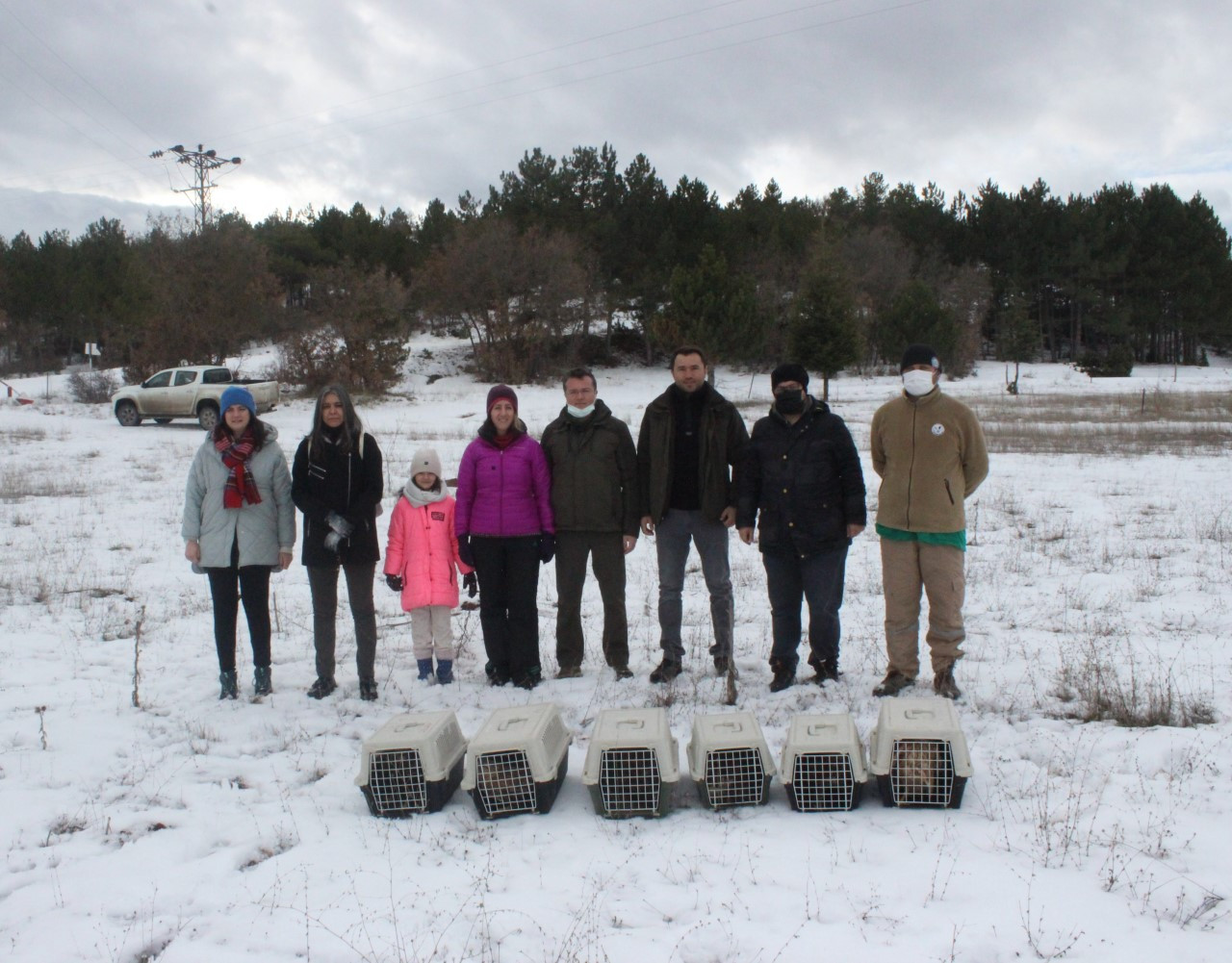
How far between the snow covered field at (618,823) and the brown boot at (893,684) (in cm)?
9

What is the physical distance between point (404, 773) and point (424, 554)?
2092 millimetres

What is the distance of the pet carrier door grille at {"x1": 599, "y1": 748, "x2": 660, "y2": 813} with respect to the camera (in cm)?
398

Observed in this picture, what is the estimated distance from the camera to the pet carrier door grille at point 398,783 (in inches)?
162

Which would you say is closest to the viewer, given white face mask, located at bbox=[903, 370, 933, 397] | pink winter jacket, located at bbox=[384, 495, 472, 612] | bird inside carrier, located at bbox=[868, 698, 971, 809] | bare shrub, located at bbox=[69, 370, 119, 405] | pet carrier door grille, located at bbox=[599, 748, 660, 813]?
bird inside carrier, located at bbox=[868, 698, 971, 809]

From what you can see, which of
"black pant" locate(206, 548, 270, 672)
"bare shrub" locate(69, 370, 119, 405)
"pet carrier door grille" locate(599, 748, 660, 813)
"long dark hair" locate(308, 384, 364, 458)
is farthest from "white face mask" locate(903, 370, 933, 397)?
"bare shrub" locate(69, 370, 119, 405)

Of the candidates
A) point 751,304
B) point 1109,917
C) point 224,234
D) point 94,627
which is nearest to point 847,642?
point 1109,917

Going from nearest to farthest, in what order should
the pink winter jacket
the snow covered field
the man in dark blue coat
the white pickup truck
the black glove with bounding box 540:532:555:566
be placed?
1. the snow covered field
2. the man in dark blue coat
3. the black glove with bounding box 540:532:555:566
4. the pink winter jacket
5. the white pickup truck

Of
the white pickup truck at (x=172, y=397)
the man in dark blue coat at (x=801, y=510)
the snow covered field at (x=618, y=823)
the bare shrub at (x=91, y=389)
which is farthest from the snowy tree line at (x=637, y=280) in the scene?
the man in dark blue coat at (x=801, y=510)

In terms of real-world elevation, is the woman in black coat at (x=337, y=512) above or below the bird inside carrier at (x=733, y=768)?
above

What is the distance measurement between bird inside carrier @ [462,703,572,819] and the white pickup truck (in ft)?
75.2

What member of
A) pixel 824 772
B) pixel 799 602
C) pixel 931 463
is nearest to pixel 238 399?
pixel 799 602

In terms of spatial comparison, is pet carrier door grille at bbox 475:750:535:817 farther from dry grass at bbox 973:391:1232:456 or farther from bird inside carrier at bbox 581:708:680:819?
dry grass at bbox 973:391:1232:456

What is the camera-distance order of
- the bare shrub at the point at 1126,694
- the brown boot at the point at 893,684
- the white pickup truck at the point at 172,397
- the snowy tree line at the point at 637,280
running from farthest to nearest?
the snowy tree line at the point at 637,280 < the white pickup truck at the point at 172,397 < the brown boot at the point at 893,684 < the bare shrub at the point at 1126,694

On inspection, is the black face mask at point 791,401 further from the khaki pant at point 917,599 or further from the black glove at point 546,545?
the black glove at point 546,545
